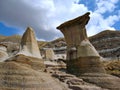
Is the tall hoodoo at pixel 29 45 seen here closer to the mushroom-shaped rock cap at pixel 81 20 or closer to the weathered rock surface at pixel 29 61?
the weathered rock surface at pixel 29 61

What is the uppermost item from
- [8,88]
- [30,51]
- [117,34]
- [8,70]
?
[117,34]

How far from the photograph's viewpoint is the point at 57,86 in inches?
721

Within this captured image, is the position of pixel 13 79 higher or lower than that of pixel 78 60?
lower

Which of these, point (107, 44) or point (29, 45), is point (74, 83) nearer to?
point (29, 45)

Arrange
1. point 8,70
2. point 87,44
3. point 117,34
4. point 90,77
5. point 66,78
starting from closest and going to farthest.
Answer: point 8,70
point 66,78
point 90,77
point 87,44
point 117,34

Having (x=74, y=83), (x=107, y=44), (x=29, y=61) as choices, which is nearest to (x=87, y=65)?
(x=74, y=83)

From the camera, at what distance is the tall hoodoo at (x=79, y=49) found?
952 inches

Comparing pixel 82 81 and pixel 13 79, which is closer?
pixel 13 79

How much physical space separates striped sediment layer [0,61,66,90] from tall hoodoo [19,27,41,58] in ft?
18.8

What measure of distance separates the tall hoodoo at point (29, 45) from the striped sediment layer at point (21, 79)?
18.8ft

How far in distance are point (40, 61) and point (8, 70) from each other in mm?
6338

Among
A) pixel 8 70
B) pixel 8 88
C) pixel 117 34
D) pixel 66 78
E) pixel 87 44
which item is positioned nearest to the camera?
pixel 8 88

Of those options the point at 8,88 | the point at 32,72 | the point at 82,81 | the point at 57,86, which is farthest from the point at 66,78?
the point at 8,88

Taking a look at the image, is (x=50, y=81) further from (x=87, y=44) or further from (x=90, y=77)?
(x=87, y=44)
